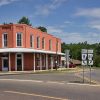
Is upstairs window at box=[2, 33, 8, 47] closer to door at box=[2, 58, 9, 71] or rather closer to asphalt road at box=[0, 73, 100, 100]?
door at box=[2, 58, 9, 71]

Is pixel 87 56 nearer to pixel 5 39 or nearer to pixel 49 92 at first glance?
pixel 49 92

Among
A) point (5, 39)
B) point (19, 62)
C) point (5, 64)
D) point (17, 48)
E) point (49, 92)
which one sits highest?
point (5, 39)

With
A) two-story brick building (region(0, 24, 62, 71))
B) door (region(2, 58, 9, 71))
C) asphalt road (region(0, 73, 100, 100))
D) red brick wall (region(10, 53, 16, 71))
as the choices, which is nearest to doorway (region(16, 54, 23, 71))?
two-story brick building (region(0, 24, 62, 71))

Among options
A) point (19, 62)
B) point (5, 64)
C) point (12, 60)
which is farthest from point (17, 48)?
point (5, 64)

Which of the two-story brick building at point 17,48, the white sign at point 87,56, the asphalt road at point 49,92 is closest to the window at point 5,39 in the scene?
the two-story brick building at point 17,48

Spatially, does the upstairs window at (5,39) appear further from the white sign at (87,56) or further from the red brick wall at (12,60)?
the white sign at (87,56)

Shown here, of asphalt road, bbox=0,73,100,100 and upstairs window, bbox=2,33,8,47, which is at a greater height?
upstairs window, bbox=2,33,8,47

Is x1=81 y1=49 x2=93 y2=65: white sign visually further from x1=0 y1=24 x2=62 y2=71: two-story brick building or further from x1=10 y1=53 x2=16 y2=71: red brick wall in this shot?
x1=10 y1=53 x2=16 y2=71: red brick wall

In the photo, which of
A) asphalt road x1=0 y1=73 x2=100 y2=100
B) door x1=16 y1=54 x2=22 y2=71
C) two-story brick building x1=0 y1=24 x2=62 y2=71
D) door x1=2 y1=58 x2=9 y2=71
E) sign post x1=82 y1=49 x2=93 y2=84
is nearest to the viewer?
asphalt road x1=0 y1=73 x2=100 y2=100

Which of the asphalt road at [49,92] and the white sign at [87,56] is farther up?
the white sign at [87,56]

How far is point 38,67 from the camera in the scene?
70.6 metres

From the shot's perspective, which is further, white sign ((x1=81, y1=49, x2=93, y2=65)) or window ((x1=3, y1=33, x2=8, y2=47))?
window ((x1=3, y1=33, x2=8, y2=47))

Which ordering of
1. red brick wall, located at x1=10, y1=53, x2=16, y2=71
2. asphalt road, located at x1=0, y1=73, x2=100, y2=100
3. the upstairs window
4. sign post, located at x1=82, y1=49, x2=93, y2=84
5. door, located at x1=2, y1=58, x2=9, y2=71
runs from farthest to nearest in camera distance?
the upstairs window
door, located at x1=2, y1=58, x2=9, y2=71
red brick wall, located at x1=10, y1=53, x2=16, y2=71
sign post, located at x1=82, y1=49, x2=93, y2=84
asphalt road, located at x1=0, y1=73, x2=100, y2=100

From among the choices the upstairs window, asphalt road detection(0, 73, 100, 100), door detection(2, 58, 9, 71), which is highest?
the upstairs window
